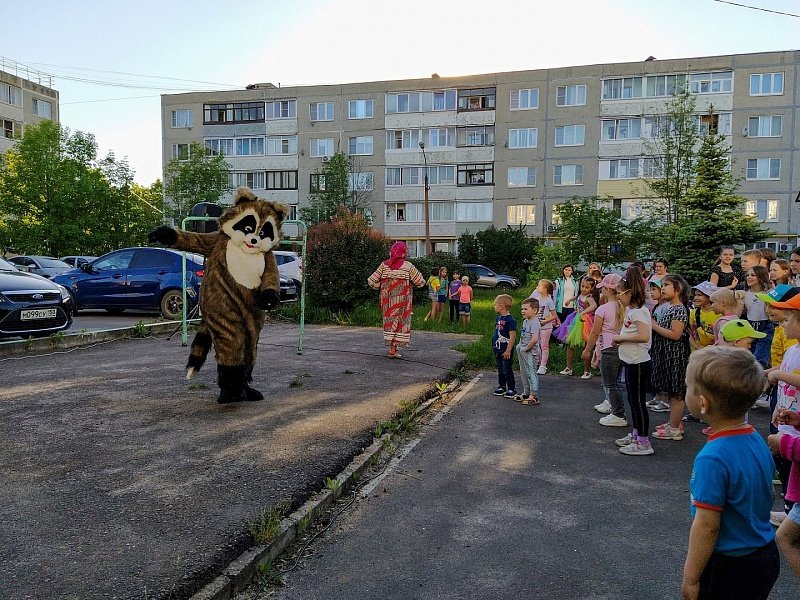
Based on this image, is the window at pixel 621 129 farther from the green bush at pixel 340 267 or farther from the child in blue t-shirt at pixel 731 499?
the child in blue t-shirt at pixel 731 499

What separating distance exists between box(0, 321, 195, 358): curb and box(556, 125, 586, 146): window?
135 feet

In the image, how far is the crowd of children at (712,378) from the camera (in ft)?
7.59

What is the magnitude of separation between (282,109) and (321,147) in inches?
191

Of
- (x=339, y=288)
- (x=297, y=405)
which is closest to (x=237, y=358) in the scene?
(x=297, y=405)

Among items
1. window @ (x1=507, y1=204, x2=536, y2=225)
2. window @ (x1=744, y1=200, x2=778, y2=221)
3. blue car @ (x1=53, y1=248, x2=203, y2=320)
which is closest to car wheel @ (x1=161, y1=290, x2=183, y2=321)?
blue car @ (x1=53, y1=248, x2=203, y2=320)

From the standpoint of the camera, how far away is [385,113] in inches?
Answer: 2074

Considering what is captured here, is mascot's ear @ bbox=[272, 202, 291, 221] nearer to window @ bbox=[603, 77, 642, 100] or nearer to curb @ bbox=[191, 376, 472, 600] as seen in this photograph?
curb @ bbox=[191, 376, 472, 600]

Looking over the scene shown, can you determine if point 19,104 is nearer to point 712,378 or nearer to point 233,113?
point 233,113

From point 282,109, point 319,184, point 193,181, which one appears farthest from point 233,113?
point 193,181

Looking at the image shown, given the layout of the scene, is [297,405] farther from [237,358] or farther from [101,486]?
[101,486]

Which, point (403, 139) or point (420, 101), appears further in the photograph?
point (403, 139)

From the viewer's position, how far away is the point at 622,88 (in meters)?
46.8

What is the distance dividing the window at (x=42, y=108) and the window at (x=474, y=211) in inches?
1584

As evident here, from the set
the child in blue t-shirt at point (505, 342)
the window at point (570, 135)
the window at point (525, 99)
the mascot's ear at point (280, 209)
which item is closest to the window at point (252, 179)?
the window at point (525, 99)
